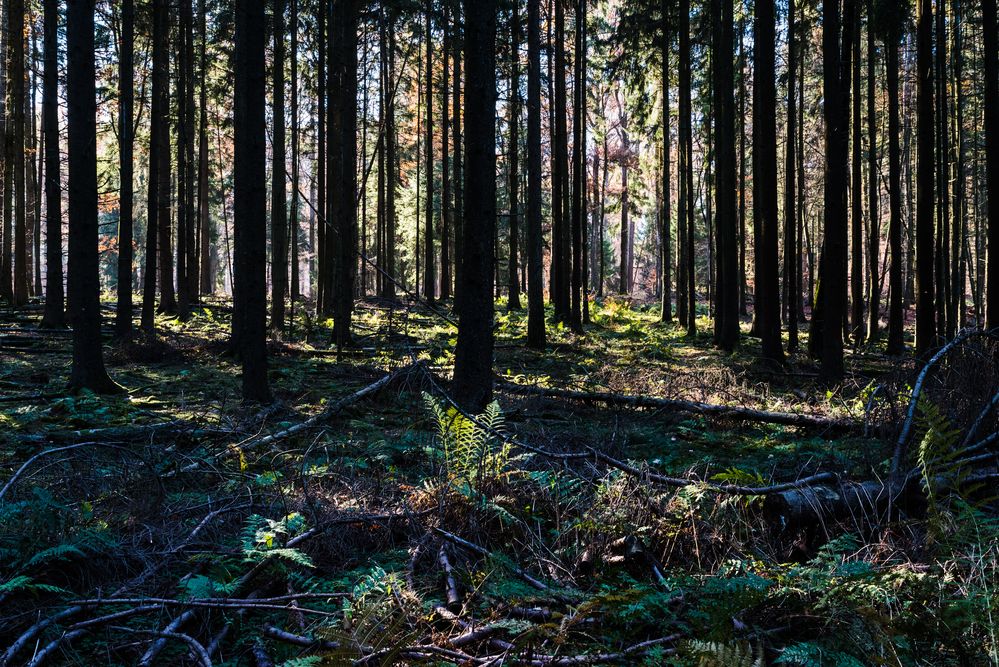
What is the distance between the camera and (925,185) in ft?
36.7

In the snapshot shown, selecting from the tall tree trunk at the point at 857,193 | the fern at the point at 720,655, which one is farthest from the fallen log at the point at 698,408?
the tall tree trunk at the point at 857,193

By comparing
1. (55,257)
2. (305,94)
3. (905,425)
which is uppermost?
(305,94)

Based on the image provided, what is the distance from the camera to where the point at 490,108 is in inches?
294

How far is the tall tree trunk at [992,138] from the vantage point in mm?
10320

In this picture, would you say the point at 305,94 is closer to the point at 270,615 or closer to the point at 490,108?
the point at 490,108

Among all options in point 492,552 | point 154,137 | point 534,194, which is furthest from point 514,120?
point 492,552

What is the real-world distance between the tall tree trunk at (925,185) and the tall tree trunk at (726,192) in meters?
3.77

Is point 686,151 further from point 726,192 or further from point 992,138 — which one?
point 992,138

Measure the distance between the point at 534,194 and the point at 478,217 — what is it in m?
7.93

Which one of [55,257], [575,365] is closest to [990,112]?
[575,365]

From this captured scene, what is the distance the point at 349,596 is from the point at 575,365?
33.3ft

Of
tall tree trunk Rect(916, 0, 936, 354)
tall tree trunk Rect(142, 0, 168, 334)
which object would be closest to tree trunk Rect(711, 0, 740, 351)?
tall tree trunk Rect(916, 0, 936, 354)

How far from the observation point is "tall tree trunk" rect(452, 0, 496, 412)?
24.5ft

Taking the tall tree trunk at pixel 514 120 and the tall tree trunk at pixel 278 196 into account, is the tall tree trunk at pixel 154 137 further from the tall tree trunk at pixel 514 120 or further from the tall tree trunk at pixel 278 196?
the tall tree trunk at pixel 514 120
